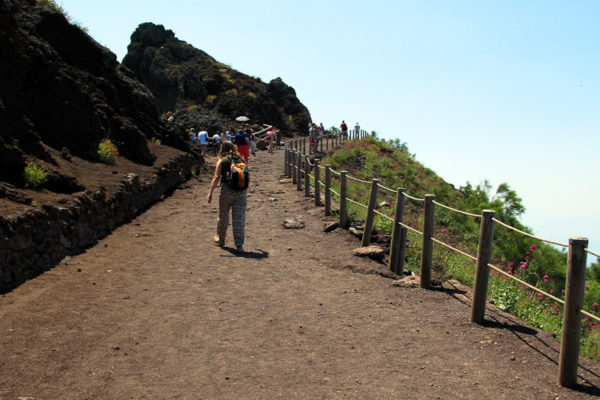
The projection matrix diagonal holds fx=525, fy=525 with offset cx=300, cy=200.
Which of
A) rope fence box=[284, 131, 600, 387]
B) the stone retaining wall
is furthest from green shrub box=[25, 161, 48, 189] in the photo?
rope fence box=[284, 131, 600, 387]

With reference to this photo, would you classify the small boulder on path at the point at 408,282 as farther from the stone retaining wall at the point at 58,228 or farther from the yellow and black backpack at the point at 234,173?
the stone retaining wall at the point at 58,228

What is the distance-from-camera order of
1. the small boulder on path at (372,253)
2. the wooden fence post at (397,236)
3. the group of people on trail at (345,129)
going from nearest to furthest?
the wooden fence post at (397,236) < the small boulder on path at (372,253) < the group of people on trail at (345,129)

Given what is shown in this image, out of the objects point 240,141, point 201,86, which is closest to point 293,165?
point 240,141

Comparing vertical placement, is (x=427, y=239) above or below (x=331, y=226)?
above

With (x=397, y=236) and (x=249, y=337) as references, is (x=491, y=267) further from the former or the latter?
(x=397, y=236)

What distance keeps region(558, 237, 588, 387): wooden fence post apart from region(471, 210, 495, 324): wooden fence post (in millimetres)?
1367

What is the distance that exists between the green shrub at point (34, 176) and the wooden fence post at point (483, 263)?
7125 millimetres

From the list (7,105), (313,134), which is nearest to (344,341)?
(7,105)

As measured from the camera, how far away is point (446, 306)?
691 centimetres

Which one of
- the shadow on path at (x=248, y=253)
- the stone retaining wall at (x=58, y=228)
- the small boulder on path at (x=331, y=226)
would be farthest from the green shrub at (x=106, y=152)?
the small boulder on path at (x=331, y=226)

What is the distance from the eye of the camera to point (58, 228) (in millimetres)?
Answer: 8164

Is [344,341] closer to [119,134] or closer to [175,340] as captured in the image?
[175,340]

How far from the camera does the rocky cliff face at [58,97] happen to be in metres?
9.86

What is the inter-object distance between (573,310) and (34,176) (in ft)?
26.9
